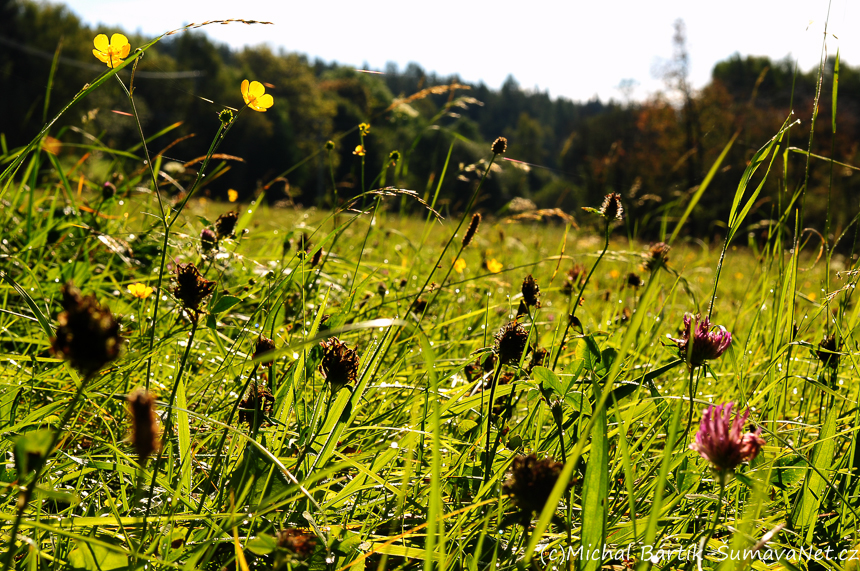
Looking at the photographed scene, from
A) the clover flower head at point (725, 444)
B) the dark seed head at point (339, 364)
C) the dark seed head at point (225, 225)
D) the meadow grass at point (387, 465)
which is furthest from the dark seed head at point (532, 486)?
the dark seed head at point (225, 225)

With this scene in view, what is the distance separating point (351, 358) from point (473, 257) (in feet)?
9.28

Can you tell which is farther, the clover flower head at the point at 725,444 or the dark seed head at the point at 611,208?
the dark seed head at the point at 611,208

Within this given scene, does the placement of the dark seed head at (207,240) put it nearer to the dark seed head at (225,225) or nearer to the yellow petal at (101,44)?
the dark seed head at (225,225)

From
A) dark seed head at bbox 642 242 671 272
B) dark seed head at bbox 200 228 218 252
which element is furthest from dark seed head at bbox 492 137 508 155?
dark seed head at bbox 200 228 218 252

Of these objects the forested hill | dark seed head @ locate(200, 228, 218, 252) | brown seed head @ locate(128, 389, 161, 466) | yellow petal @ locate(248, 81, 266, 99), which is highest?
the forested hill

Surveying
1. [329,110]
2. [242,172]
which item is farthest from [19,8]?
[329,110]

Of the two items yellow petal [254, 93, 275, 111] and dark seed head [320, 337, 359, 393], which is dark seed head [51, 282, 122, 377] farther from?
yellow petal [254, 93, 275, 111]

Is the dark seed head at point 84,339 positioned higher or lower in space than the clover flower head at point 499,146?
lower

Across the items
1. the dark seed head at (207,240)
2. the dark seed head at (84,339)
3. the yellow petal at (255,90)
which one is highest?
the yellow petal at (255,90)

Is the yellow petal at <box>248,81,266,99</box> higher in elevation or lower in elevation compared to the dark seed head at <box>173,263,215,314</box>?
higher

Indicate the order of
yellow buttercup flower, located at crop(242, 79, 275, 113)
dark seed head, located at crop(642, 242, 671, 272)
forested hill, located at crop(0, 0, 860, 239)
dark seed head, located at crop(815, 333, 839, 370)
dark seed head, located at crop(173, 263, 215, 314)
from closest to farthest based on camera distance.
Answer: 1. dark seed head, located at crop(173, 263, 215, 314)
2. yellow buttercup flower, located at crop(242, 79, 275, 113)
3. dark seed head, located at crop(642, 242, 671, 272)
4. dark seed head, located at crop(815, 333, 839, 370)
5. forested hill, located at crop(0, 0, 860, 239)

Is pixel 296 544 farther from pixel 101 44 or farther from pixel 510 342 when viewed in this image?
pixel 101 44

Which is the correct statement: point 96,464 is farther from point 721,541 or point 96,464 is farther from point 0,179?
point 721,541

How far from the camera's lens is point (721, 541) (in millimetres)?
847
